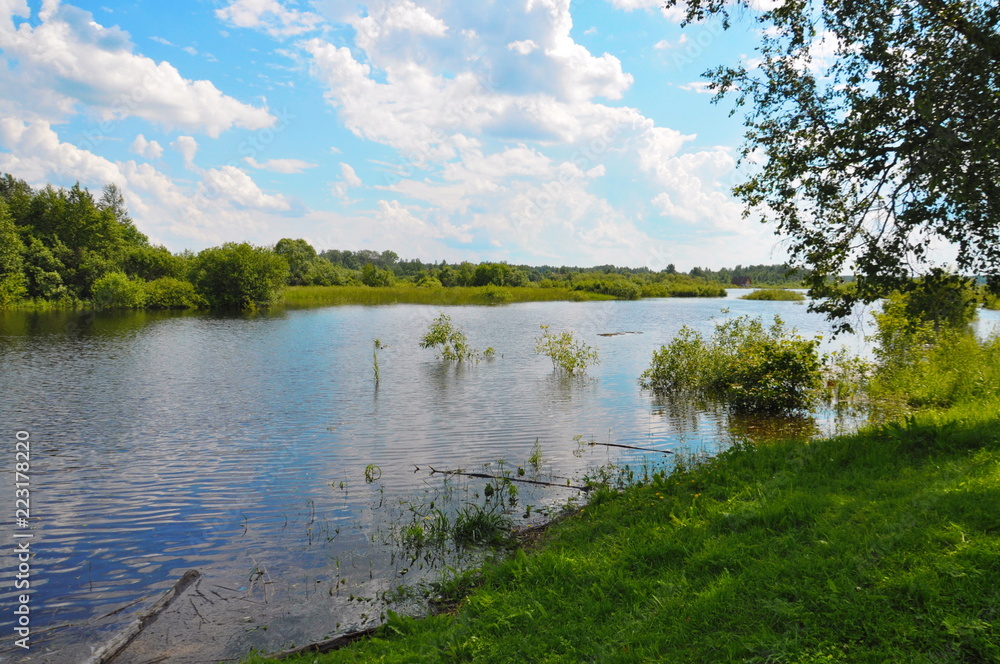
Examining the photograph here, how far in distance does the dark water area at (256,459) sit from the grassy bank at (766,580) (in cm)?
179

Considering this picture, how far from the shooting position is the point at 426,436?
46.0 feet

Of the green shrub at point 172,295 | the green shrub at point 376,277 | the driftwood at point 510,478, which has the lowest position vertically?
the driftwood at point 510,478

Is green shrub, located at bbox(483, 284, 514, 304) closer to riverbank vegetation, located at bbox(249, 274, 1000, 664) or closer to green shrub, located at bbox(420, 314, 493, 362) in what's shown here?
green shrub, located at bbox(420, 314, 493, 362)

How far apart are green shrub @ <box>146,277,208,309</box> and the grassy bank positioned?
7101cm

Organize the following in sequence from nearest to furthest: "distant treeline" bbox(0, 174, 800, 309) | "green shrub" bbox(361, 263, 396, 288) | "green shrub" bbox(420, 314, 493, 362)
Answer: "green shrub" bbox(420, 314, 493, 362) → "distant treeline" bbox(0, 174, 800, 309) → "green shrub" bbox(361, 263, 396, 288)

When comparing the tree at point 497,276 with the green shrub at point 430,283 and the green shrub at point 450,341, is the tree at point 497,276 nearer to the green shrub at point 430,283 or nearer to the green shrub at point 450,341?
the green shrub at point 430,283

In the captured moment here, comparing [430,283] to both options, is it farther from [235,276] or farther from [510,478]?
[510,478]

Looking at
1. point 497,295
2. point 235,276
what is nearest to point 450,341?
point 235,276

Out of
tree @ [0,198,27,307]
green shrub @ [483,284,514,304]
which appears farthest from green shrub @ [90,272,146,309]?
green shrub @ [483,284,514,304]

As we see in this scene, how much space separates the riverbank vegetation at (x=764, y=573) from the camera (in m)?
4.12

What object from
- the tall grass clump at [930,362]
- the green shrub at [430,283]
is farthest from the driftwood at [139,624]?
the green shrub at [430,283]

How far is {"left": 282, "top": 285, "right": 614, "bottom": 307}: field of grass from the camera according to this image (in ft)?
277

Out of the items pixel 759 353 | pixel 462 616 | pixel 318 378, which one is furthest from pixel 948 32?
pixel 318 378

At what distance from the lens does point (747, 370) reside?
54.4ft
